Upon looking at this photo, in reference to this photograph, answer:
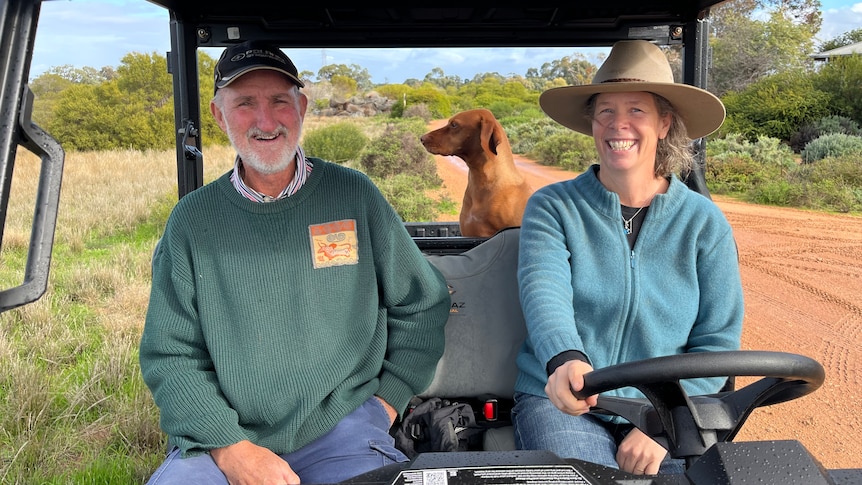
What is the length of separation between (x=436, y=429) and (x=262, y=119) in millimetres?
1078

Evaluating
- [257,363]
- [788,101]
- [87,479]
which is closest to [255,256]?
[257,363]

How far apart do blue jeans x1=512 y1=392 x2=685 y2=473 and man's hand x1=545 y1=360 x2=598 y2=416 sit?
373mm

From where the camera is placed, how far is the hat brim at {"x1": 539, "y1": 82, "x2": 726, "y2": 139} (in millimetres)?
2078

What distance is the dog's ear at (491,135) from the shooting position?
4113 millimetres

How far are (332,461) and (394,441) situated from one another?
0.22 metres

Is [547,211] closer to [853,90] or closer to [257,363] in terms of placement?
[257,363]

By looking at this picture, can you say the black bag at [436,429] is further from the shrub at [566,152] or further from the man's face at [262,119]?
the shrub at [566,152]

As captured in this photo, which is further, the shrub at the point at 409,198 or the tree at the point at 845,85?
the tree at the point at 845,85

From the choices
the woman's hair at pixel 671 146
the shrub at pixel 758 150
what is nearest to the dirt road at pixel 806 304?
the woman's hair at pixel 671 146

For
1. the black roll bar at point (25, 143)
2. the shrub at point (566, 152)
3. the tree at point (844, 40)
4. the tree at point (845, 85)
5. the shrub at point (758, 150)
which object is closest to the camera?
the black roll bar at point (25, 143)

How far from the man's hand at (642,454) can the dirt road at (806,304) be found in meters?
1.71

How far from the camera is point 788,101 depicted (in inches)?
693

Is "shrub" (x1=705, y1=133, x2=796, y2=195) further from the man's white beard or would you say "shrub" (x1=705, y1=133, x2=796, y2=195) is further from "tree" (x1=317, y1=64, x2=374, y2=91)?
the man's white beard

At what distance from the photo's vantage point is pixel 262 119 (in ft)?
6.97
